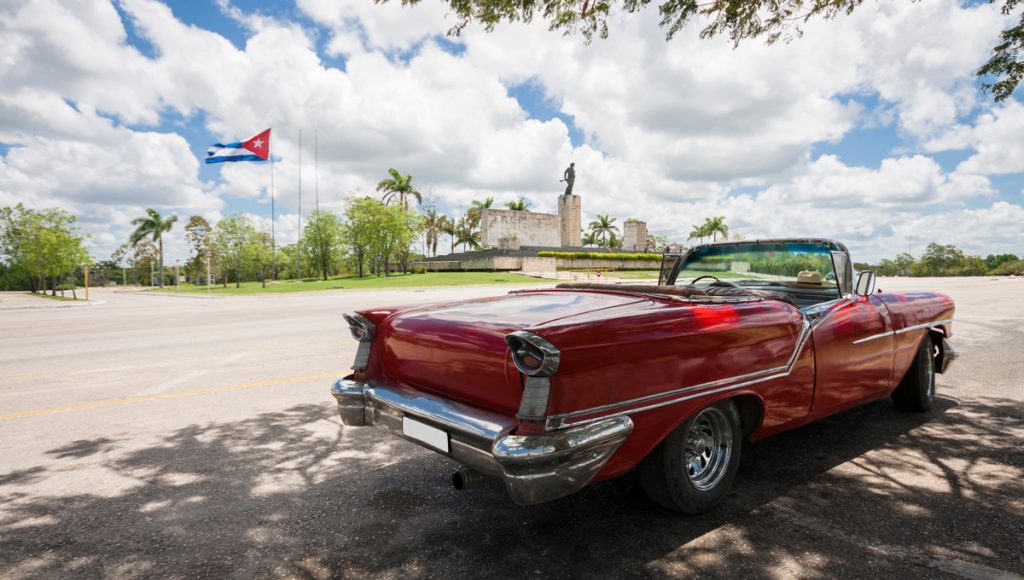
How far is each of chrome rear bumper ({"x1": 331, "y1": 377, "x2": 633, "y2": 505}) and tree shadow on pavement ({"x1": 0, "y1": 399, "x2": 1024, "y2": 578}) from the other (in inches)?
17.4

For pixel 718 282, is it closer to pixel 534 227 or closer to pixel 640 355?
pixel 640 355

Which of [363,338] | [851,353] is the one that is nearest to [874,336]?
[851,353]

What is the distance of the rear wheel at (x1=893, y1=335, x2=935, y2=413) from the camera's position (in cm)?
443

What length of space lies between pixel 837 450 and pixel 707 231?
7986cm

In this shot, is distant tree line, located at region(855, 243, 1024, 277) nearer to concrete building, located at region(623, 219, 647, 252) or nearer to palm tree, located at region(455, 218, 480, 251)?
concrete building, located at region(623, 219, 647, 252)

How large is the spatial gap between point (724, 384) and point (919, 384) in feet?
9.55

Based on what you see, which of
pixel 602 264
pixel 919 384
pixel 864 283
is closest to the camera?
pixel 864 283

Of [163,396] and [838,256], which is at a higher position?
[838,256]

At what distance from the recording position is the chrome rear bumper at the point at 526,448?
2.10 meters

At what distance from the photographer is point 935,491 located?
3.08 m

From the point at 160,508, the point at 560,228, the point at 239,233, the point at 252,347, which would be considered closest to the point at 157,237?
the point at 239,233

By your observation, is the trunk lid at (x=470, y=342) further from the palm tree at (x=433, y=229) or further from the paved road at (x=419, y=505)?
the palm tree at (x=433, y=229)

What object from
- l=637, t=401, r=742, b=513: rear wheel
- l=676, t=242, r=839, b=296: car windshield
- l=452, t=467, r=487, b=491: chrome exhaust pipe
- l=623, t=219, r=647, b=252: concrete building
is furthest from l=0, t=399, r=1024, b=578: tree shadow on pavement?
l=623, t=219, r=647, b=252: concrete building

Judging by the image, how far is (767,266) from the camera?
14.1ft
